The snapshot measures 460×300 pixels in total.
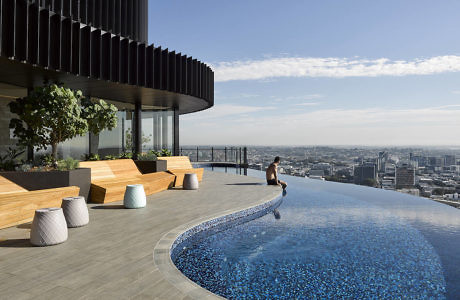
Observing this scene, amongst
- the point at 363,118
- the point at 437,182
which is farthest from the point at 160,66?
the point at 363,118

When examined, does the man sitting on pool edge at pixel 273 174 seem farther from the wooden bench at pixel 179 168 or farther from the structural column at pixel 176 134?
the structural column at pixel 176 134

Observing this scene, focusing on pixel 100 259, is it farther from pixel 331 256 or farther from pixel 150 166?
pixel 150 166

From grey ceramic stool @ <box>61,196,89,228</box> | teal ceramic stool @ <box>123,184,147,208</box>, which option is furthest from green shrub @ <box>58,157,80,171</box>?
grey ceramic stool @ <box>61,196,89,228</box>

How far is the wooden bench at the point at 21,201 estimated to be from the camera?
6.17m

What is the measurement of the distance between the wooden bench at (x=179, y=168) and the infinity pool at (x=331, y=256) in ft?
15.7

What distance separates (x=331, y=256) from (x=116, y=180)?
281 inches

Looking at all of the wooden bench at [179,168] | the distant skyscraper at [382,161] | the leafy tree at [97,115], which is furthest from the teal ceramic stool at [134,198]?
the distant skyscraper at [382,161]

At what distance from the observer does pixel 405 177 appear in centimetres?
1527

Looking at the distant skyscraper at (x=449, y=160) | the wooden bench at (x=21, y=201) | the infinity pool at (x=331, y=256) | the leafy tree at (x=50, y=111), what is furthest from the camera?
the distant skyscraper at (x=449, y=160)

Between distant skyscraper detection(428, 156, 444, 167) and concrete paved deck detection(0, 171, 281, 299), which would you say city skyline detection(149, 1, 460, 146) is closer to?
distant skyscraper detection(428, 156, 444, 167)

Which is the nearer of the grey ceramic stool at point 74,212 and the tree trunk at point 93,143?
the grey ceramic stool at point 74,212

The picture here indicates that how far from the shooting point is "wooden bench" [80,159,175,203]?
29.2ft

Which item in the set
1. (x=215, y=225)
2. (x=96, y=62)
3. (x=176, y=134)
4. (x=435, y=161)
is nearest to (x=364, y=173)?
(x=435, y=161)

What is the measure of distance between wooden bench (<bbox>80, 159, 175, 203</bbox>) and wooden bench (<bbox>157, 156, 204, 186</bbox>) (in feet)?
1.90
